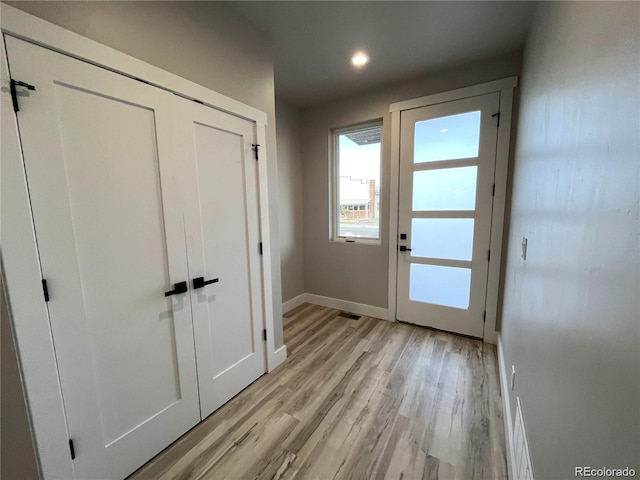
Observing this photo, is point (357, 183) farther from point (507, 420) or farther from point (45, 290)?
point (45, 290)

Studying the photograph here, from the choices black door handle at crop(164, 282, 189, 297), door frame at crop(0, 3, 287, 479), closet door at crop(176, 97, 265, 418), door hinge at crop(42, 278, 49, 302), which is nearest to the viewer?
door frame at crop(0, 3, 287, 479)

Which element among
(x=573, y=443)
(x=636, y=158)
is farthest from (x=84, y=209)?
(x=573, y=443)

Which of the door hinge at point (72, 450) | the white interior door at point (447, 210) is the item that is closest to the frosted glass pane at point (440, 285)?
the white interior door at point (447, 210)

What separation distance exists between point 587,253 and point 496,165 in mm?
2129

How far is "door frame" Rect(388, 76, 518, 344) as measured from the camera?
235cm

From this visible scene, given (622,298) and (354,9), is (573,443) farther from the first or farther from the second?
(354,9)

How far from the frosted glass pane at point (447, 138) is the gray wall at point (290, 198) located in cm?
155

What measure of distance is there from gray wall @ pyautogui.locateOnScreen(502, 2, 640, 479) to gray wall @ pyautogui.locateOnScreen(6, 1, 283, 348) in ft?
5.85

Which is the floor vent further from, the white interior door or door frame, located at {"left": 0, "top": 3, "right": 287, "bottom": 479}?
door frame, located at {"left": 0, "top": 3, "right": 287, "bottom": 479}

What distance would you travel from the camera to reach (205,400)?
5.77ft

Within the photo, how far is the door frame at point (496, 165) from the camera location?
2348 millimetres

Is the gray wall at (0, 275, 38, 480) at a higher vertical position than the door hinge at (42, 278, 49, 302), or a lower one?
lower

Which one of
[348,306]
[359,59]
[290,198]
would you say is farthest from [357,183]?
[348,306]

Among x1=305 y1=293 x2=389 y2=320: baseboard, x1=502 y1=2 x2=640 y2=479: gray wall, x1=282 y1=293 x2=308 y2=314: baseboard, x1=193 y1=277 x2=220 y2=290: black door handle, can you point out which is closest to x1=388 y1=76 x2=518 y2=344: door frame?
x1=305 y1=293 x2=389 y2=320: baseboard
